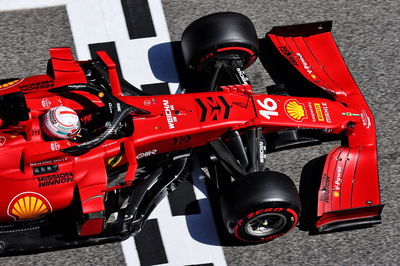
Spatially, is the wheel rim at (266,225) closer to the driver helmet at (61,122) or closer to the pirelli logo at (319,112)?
the pirelli logo at (319,112)

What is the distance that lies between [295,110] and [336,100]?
603mm

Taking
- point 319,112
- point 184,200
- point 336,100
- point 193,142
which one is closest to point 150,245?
point 184,200

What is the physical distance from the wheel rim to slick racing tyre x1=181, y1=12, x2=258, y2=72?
1648mm

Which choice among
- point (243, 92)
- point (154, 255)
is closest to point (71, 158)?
point (154, 255)

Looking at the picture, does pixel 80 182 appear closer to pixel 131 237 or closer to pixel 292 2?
pixel 131 237

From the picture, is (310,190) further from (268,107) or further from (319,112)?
(268,107)

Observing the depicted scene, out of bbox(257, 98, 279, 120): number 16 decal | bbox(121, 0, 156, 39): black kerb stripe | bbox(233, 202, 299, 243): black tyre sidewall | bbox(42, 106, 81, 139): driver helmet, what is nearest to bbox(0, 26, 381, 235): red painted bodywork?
bbox(257, 98, 279, 120): number 16 decal

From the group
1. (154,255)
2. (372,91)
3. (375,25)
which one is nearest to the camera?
(154,255)

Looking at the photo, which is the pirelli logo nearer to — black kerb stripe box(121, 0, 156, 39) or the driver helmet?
black kerb stripe box(121, 0, 156, 39)

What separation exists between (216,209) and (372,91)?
225 cm

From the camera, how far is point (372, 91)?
23.3 feet

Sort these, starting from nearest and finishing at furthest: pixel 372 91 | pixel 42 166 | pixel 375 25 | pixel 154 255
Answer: pixel 42 166, pixel 154 255, pixel 372 91, pixel 375 25

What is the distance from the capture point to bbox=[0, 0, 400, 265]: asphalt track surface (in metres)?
6.11

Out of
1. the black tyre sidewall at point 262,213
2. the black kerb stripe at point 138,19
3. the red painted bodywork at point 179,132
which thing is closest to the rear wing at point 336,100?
the red painted bodywork at point 179,132
